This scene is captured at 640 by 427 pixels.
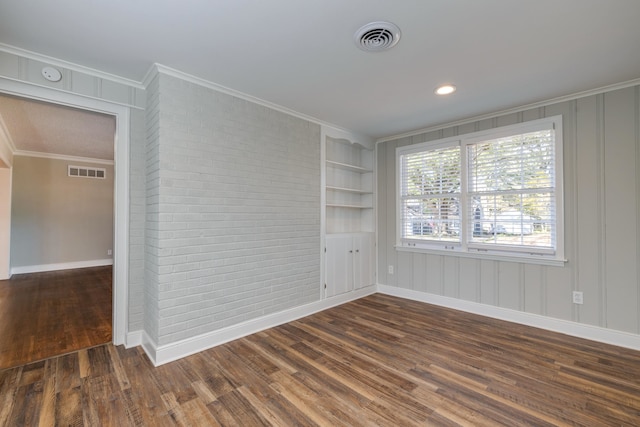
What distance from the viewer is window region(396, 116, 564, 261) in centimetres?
312

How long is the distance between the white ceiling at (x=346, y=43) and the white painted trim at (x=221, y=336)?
7.77 ft

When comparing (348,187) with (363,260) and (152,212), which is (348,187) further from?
(152,212)

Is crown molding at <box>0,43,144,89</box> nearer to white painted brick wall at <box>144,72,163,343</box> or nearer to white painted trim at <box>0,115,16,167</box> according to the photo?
white painted brick wall at <box>144,72,163,343</box>

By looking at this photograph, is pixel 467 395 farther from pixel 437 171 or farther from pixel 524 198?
pixel 437 171

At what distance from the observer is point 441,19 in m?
1.83

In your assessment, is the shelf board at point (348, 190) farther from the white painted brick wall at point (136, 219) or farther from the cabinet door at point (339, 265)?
the white painted brick wall at point (136, 219)

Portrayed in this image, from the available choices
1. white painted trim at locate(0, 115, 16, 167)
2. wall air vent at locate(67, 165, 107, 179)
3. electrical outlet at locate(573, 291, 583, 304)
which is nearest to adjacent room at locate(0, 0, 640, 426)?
electrical outlet at locate(573, 291, 583, 304)

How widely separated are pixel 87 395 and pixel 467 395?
2599mm

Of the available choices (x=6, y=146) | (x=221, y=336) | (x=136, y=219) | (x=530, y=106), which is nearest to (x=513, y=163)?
(x=530, y=106)

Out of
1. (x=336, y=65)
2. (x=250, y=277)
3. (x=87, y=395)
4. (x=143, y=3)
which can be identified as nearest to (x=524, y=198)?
(x=336, y=65)

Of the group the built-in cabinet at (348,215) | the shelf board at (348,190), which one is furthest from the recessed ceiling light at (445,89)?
the shelf board at (348,190)

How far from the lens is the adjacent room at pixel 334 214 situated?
73.4 inches

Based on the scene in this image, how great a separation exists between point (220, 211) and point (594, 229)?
3704mm

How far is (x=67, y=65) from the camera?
2.38m
